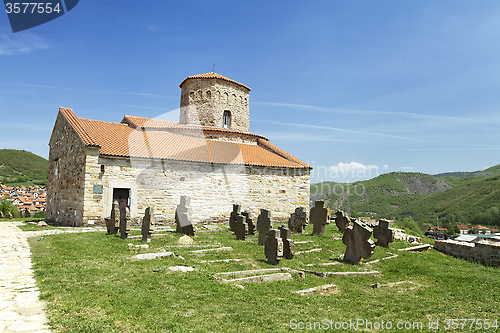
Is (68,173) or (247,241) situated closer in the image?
(247,241)

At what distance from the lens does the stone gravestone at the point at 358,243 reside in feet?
31.4

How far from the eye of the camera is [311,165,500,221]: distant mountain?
9200 centimetres

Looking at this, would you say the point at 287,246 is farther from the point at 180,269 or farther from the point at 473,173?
the point at 473,173

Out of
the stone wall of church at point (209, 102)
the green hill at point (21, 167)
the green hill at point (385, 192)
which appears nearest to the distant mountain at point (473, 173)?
the green hill at point (385, 192)

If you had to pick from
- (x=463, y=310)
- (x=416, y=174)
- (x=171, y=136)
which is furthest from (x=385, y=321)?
(x=416, y=174)

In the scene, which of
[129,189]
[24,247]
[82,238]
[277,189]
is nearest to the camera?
[24,247]

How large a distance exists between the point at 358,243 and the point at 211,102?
18.9 meters

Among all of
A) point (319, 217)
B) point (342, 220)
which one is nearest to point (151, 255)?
point (319, 217)

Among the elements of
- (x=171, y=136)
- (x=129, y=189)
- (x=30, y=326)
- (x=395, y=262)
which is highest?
(x=171, y=136)

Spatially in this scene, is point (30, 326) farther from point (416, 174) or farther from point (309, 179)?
point (416, 174)

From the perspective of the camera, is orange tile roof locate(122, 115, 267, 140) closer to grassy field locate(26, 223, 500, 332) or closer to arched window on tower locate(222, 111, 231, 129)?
arched window on tower locate(222, 111, 231, 129)

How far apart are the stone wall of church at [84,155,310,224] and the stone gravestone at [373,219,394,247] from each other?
902 cm

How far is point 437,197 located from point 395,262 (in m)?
125

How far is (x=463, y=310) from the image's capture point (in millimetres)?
5590
